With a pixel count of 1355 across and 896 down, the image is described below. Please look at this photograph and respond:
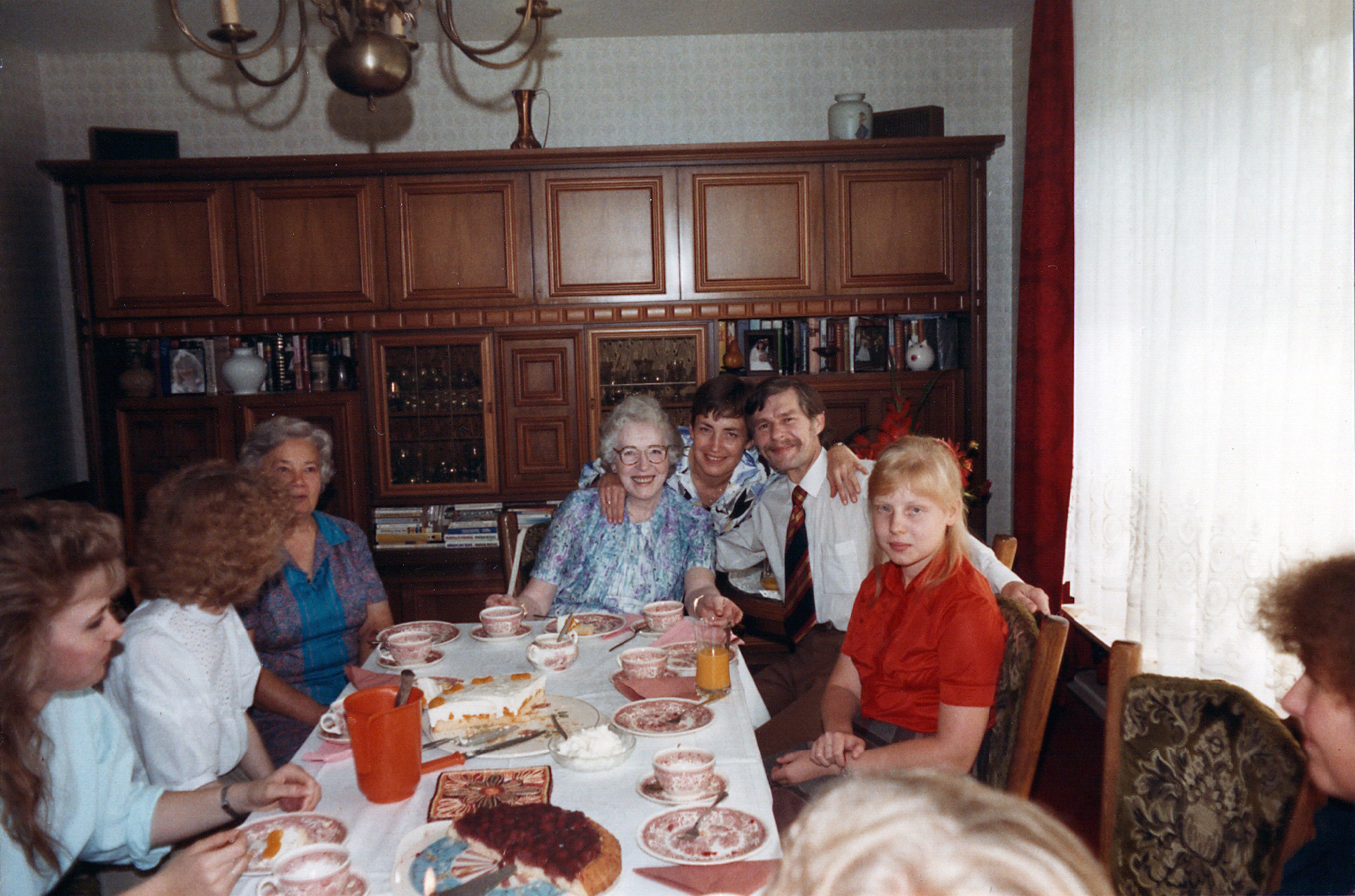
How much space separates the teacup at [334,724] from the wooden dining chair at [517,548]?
1269 millimetres

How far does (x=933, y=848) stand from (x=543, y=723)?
3.99ft

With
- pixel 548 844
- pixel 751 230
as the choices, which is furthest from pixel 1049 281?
pixel 548 844

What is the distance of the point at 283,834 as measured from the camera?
122 centimetres

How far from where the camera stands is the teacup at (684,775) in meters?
1.30

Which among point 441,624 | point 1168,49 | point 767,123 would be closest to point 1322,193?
point 1168,49

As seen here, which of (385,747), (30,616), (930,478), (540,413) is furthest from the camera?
(540,413)

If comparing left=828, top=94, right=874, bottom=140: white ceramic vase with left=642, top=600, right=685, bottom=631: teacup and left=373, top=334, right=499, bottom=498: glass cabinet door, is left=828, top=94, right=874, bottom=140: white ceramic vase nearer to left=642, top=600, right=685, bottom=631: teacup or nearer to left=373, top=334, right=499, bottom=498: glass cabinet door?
left=373, top=334, right=499, bottom=498: glass cabinet door

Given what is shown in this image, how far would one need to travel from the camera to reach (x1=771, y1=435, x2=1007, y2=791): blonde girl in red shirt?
64.8 inches

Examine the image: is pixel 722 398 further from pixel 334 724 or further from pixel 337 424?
pixel 337 424

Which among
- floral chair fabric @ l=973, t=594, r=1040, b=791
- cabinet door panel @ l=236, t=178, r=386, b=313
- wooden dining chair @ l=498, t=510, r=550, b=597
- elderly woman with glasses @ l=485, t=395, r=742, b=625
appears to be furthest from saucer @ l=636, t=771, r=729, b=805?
cabinet door panel @ l=236, t=178, r=386, b=313

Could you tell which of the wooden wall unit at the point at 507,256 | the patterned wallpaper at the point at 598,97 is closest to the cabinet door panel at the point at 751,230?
the wooden wall unit at the point at 507,256

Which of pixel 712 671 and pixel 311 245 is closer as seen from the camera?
pixel 712 671

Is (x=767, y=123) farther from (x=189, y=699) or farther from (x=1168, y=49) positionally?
(x=189, y=699)

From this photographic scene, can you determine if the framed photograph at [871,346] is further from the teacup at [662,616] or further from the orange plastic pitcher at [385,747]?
the orange plastic pitcher at [385,747]
